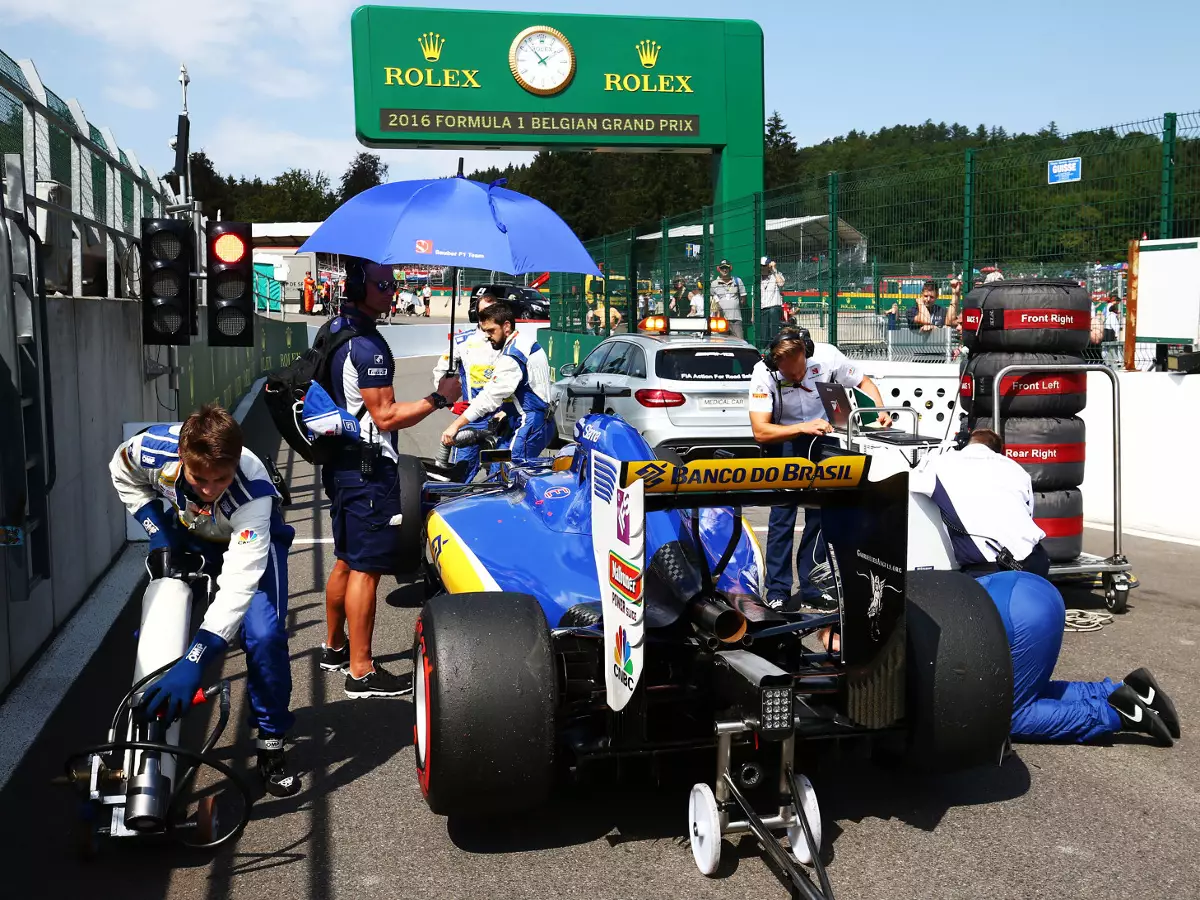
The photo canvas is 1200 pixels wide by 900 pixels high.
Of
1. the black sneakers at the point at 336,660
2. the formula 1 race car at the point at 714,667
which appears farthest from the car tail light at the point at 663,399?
the formula 1 race car at the point at 714,667

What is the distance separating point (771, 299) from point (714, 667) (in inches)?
479

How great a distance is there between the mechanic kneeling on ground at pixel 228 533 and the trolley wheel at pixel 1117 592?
4805 mm

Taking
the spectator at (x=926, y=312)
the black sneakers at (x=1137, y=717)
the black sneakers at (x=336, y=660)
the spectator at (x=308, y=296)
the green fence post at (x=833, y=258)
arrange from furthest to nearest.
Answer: the spectator at (x=308, y=296) → the green fence post at (x=833, y=258) → the spectator at (x=926, y=312) → the black sneakers at (x=336, y=660) → the black sneakers at (x=1137, y=717)

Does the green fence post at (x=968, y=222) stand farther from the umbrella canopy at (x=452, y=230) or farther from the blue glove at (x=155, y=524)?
the blue glove at (x=155, y=524)

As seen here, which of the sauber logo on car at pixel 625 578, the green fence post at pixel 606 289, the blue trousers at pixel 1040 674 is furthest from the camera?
the green fence post at pixel 606 289

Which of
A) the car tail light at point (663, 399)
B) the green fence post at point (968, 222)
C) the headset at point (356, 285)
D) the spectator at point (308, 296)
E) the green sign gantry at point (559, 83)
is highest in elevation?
the green sign gantry at point (559, 83)

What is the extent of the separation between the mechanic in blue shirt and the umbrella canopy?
2.47ft

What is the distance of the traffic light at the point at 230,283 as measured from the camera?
960 centimetres

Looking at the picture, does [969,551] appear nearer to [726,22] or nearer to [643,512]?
[643,512]

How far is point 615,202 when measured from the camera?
4456 inches

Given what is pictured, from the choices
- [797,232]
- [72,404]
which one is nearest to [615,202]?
[797,232]

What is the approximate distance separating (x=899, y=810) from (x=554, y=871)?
1281 mm

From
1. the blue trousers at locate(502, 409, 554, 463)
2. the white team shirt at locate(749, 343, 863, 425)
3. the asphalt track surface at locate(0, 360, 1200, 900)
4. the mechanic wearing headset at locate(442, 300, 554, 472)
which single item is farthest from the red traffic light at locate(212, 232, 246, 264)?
the asphalt track surface at locate(0, 360, 1200, 900)

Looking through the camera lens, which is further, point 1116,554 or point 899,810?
point 1116,554
